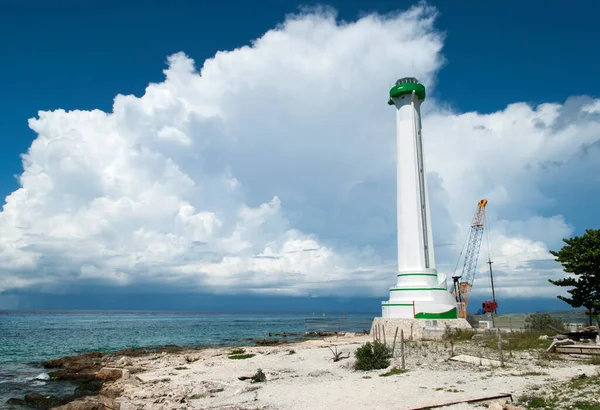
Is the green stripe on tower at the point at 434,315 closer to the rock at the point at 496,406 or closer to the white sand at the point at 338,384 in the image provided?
the white sand at the point at 338,384

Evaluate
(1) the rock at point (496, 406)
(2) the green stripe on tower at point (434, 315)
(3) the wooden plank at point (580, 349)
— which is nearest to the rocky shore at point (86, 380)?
(1) the rock at point (496, 406)

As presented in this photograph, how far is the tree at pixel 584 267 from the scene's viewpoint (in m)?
26.4

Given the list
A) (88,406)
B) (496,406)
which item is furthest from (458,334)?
(88,406)

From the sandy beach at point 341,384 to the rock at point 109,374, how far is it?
3.38 feet

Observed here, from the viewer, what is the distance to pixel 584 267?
2658 centimetres

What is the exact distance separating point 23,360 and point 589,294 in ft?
144

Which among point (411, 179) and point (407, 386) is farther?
point (411, 179)

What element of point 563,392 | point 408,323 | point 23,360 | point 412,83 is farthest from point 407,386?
point 23,360

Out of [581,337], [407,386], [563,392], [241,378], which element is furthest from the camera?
[581,337]

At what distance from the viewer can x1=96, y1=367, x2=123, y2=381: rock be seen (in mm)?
27109

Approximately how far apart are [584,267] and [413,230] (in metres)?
14.1

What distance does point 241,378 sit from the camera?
71.4ft

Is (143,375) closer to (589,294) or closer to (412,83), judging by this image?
(589,294)

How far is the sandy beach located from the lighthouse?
9.57m
